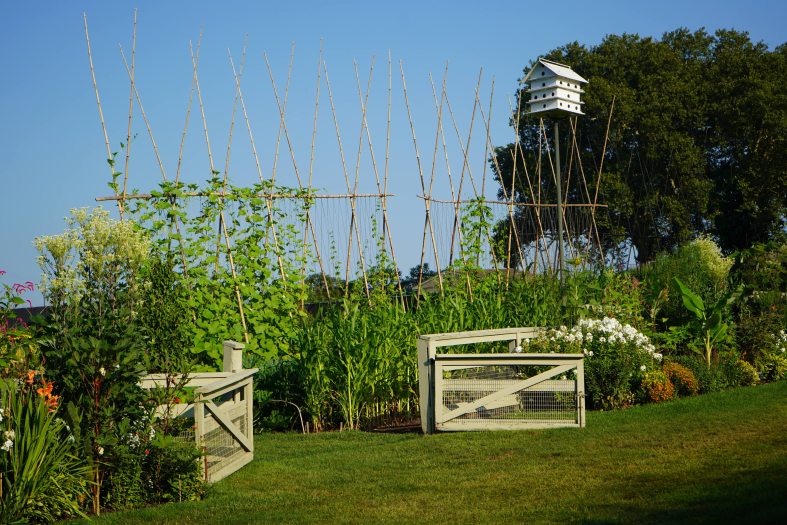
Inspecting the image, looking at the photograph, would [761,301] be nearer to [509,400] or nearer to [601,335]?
[601,335]

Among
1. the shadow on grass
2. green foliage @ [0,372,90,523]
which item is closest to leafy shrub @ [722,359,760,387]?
the shadow on grass

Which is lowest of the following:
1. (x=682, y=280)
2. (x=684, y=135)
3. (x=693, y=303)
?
(x=693, y=303)

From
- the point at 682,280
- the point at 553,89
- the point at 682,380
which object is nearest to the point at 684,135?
the point at 682,280

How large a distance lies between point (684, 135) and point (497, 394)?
22413 mm

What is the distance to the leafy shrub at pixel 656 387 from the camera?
10.0 meters

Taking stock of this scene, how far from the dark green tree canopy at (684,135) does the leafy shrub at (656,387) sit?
1746 centimetres

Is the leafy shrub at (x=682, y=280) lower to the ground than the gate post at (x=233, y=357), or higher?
higher

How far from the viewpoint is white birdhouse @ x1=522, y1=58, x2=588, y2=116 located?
1207cm

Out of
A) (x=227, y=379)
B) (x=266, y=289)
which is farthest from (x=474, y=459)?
(x=266, y=289)

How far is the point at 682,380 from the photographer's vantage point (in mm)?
10398

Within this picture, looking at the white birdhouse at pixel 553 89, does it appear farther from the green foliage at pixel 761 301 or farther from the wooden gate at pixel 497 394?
the wooden gate at pixel 497 394

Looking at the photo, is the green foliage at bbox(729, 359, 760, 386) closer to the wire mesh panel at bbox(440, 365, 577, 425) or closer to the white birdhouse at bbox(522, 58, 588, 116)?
the wire mesh panel at bbox(440, 365, 577, 425)

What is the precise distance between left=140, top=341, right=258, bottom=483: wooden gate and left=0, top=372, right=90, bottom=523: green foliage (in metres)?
0.77

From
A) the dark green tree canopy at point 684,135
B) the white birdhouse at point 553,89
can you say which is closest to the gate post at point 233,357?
the white birdhouse at point 553,89
